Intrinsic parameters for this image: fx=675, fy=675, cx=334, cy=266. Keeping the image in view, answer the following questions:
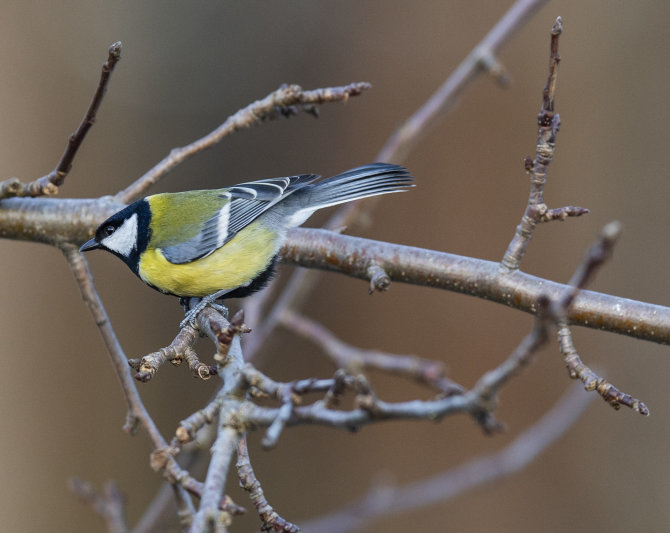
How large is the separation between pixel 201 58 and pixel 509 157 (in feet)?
7.12

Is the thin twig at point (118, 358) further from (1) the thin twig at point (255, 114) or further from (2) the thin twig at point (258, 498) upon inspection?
(2) the thin twig at point (258, 498)

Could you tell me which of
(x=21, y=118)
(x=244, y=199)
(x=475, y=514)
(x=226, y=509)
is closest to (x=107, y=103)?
(x=21, y=118)

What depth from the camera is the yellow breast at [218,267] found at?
2285 mm

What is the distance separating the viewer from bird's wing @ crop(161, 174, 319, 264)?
2324mm

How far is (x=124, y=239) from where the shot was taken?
93.4 inches

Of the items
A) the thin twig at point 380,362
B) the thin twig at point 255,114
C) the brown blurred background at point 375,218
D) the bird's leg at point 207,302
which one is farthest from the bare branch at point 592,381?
the brown blurred background at point 375,218

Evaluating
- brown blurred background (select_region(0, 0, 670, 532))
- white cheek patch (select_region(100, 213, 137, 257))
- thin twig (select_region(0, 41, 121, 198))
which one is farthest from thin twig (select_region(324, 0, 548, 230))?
brown blurred background (select_region(0, 0, 670, 532))

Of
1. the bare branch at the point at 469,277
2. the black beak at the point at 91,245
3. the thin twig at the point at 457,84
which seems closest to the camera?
the bare branch at the point at 469,277

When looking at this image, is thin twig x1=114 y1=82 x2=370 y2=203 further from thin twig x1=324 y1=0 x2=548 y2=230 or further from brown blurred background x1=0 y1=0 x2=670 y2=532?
brown blurred background x1=0 y1=0 x2=670 y2=532

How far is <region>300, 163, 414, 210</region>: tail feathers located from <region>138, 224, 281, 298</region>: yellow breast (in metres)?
0.25

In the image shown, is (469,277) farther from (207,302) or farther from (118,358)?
(118,358)

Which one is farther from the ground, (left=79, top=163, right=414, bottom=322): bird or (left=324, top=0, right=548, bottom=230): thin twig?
(left=324, top=0, right=548, bottom=230): thin twig

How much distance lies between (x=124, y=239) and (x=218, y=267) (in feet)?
Answer: 1.16

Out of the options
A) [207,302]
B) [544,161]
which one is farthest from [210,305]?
[544,161]
